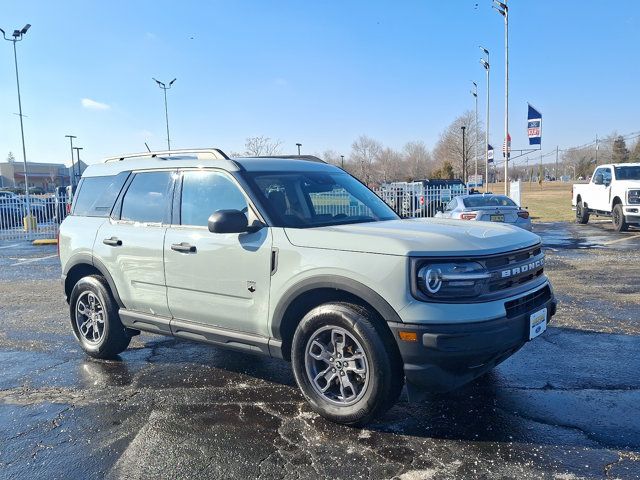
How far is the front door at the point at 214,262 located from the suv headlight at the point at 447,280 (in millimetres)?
1221

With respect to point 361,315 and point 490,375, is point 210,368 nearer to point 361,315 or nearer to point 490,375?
point 361,315

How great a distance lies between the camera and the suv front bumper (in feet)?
10.8

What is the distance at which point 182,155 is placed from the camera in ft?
16.6

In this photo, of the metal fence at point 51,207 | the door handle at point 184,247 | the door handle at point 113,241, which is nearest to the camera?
the door handle at point 184,247

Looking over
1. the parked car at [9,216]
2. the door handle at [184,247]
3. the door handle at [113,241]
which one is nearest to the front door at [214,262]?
the door handle at [184,247]

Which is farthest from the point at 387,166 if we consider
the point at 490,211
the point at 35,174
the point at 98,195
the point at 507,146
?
the point at 35,174

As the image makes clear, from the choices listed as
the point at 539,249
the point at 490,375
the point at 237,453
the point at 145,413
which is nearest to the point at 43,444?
the point at 145,413

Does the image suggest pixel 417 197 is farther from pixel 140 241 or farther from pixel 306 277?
pixel 306 277

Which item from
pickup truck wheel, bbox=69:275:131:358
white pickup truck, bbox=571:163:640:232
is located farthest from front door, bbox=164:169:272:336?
white pickup truck, bbox=571:163:640:232

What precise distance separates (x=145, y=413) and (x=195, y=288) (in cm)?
103

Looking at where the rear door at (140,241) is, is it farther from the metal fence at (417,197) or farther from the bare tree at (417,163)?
the bare tree at (417,163)

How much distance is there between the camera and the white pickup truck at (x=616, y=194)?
53.6 feet

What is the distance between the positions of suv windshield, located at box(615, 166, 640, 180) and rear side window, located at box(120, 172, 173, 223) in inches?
662

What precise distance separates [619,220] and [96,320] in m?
16.4
